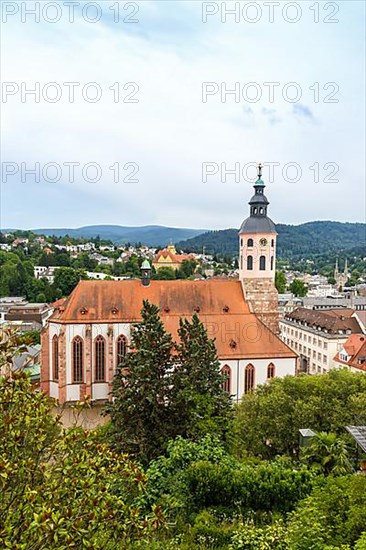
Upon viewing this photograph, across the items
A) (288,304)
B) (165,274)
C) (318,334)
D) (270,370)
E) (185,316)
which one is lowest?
(270,370)

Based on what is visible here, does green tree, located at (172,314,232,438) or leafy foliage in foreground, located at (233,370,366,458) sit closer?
green tree, located at (172,314,232,438)

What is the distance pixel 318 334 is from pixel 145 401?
33088 millimetres

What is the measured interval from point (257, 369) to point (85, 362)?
10932 millimetres

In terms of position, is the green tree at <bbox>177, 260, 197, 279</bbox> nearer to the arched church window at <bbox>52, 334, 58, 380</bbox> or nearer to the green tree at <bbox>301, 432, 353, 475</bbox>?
the arched church window at <bbox>52, 334, 58, 380</bbox>

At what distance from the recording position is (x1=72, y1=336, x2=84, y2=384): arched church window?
110 ft

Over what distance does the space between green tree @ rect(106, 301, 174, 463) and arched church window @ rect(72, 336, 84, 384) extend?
11.7 metres

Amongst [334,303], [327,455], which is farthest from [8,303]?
[327,455]

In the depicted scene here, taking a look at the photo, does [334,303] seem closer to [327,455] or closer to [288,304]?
[288,304]

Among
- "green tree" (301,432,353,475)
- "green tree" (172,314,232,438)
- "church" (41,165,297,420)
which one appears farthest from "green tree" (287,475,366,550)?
"church" (41,165,297,420)

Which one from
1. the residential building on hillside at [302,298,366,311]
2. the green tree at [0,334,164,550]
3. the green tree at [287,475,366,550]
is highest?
the green tree at [0,334,164,550]

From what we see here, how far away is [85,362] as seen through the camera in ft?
110

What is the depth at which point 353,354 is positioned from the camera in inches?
1702

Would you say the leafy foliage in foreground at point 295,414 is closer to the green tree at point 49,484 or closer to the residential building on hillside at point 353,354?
the green tree at point 49,484

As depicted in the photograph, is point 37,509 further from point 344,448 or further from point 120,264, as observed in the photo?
point 120,264
